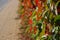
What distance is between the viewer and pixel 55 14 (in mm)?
3645

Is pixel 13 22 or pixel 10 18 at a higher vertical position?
pixel 10 18

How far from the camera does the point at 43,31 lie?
3910 mm

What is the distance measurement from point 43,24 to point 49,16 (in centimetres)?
25

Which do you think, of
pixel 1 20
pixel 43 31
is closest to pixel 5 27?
pixel 1 20

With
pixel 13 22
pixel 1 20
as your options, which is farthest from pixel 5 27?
pixel 1 20

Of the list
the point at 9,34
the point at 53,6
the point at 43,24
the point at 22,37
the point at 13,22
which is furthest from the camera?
the point at 13,22

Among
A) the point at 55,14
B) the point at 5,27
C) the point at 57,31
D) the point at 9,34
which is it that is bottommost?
the point at 57,31

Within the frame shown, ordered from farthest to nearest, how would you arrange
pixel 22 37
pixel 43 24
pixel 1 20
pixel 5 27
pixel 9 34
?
1. pixel 1 20
2. pixel 5 27
3. pixel 9 34
4. pixel 22 37
5. pixel 43 24

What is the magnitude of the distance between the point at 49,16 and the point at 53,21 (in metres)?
0.10

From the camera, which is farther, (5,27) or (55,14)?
(5,27)

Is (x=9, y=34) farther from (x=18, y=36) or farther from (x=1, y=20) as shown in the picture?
(x=1, y=20)

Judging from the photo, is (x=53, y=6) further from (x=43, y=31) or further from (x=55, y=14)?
(x=43, y=31)

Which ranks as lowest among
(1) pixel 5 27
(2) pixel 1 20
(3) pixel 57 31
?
(3) pixel 57 31

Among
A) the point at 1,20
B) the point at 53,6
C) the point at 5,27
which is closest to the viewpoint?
the point at 53,6
